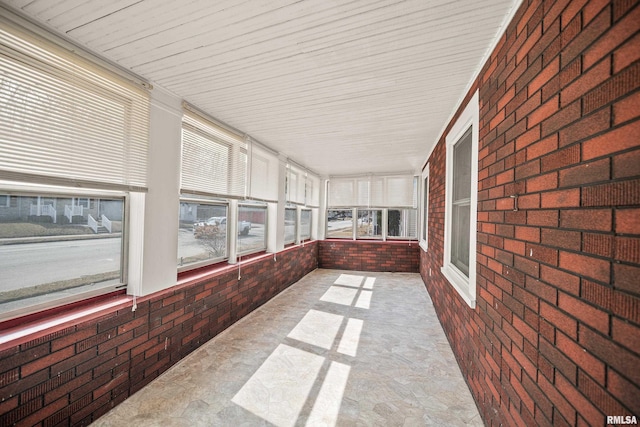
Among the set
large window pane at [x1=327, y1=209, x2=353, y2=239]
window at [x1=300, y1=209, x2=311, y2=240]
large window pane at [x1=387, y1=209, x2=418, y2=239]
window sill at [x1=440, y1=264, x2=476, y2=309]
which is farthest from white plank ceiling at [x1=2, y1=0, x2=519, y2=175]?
large window pane at [x1=327, y1=209, x2=353, y2=239]

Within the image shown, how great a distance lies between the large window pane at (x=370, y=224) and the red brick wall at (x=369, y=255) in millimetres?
322

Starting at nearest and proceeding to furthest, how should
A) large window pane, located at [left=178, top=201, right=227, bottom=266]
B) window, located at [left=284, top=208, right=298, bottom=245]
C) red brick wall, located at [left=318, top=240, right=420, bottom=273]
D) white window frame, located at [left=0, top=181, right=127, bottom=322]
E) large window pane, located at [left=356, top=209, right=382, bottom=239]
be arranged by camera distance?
white window frame, located at [left=0, top=181, right=127, bottom=322]
large window pane, located at [left=178, top=201, right=227, bottom=266]
window, located at [left=284, top=208, right=298, bottom=245]
red brick wall, located at [left=318, top=240, right=420, bottom=273]
large window pane, located at [left=356, top=209, right=382, bottom=239]

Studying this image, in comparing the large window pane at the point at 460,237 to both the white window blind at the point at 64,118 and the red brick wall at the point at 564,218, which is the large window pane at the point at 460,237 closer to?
the red brick wall at the point at 564,218

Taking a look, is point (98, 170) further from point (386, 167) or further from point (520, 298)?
point (386, 167)

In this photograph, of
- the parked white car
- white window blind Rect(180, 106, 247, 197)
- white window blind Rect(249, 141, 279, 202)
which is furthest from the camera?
white window blind Rect(249, 141, 279, 202)

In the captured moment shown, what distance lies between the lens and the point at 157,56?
1.85m

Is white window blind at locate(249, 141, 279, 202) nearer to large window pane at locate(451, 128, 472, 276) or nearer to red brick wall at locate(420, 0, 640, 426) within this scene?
large window pane at locate(451, 128, 472, 276)

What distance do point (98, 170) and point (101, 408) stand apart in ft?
5.60

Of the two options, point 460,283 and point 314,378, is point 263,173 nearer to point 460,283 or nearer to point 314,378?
point 314,378

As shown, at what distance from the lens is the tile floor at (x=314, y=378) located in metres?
1.82

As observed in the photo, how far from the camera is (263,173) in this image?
3.96 m

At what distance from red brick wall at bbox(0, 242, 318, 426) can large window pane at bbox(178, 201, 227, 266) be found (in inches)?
13.5

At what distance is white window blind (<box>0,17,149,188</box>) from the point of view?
4.71ft

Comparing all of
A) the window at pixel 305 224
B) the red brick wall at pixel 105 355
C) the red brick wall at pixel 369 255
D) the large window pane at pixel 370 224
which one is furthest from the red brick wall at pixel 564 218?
the large window pane at pixel 370 224
